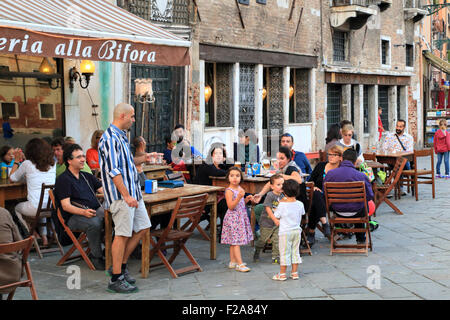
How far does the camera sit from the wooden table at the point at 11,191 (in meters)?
7.72

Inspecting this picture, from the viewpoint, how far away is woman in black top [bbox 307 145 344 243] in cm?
816

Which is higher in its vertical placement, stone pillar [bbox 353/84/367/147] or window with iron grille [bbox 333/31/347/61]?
window with iron grille [bbox 333/31/347/61]

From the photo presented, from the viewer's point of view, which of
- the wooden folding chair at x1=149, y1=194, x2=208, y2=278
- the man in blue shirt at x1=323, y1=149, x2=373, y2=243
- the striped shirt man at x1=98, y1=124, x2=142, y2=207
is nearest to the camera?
the striped shirt man at x1=98, y1=124, x2=142, y2=207

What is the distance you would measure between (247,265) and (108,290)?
168 cm

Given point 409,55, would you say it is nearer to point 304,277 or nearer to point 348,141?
point 348,141

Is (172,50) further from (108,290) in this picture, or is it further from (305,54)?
(305,54)

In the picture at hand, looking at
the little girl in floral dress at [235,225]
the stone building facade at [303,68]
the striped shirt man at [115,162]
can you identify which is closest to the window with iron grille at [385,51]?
the stone building facade at [303,68]

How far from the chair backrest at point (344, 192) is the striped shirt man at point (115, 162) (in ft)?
8.63

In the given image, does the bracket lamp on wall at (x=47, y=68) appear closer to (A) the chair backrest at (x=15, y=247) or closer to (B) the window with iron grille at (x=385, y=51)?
(A) the chair backrest at (x=15, y=247)

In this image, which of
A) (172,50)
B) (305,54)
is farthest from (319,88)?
(172,50)

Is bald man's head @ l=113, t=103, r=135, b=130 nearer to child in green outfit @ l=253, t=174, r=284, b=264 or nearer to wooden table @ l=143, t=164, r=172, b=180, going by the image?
child in green outfit @ l=253, t=174, r=284, b=264

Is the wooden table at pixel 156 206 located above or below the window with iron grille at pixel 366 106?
below

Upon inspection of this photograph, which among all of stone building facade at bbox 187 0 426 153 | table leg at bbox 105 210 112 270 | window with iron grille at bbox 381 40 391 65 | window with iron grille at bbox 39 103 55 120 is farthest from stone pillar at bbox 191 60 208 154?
window with iron grille at bbox 381 40 391 65

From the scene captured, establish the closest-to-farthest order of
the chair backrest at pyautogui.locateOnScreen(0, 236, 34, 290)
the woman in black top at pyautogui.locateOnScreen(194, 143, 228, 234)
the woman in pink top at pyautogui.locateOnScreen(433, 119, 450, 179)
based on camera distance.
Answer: the chair backrest at pyautogui.locateOnScreen(0, 236, 34, 290)
the woman in black top at pyautogui.locateOnScreen(194, 143, 228, 234)
the woman in pink top at pyautogui.locateOnScreen(433, 119, 450, 179)
